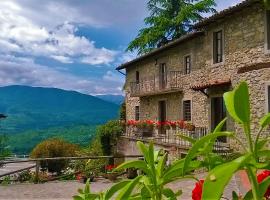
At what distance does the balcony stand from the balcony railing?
7.02 ft

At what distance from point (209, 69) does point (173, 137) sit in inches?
167

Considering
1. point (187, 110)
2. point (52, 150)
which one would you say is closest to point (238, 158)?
point (187, 110)

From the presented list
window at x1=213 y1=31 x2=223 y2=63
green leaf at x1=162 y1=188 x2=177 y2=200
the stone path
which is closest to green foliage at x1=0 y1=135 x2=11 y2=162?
the stone path

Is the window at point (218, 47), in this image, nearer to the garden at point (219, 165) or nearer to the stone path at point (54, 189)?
the stone path at point (54, 189)

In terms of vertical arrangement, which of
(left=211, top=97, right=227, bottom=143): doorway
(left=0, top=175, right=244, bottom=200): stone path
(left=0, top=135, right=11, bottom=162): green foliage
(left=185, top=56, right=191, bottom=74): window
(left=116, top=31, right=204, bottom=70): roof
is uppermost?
(left=116, top=31, right=204, bottom=70): roof

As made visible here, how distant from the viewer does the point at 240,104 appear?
1006 mm

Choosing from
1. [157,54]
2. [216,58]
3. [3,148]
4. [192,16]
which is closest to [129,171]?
[216,58]

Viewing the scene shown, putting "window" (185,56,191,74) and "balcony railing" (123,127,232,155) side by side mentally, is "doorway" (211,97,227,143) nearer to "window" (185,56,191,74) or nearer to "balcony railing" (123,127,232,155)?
"balcony railing" (123,127,232,155)

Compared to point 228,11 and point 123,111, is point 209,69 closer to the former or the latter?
point 228,11

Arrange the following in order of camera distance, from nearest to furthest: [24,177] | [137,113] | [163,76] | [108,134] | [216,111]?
[24,177]
[216,111]
[163,76]
[108,134]
[137,113]

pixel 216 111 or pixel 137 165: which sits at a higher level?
pixel 216 111

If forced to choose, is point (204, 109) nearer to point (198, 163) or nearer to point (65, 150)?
point (65, 150)

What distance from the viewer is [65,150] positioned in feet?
87.8

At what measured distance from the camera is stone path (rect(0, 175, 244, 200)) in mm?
10813
